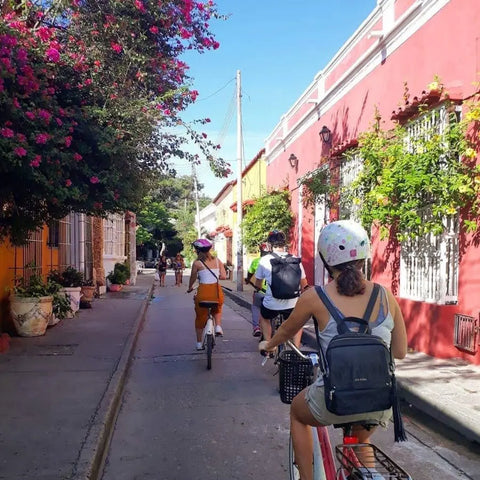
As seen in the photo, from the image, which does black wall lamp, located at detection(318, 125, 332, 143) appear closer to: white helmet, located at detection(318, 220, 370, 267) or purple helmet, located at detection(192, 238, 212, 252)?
purple helmet, located at detection(192, 238, 212, 252)

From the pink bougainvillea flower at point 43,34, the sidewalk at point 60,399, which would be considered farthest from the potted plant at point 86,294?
the pink bougainvillea flower at point 43,34

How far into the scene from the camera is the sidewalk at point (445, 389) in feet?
15.5

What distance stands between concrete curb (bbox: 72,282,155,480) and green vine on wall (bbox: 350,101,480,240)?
4.23m

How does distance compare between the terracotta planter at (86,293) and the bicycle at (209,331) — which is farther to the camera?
the terracotta planter at (86,293)

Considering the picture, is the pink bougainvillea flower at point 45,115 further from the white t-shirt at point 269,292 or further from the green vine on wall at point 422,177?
the green vine on wall at point 422,177

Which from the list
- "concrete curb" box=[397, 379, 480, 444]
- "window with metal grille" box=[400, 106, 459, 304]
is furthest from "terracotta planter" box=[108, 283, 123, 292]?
"concrete curb" box=[397, 379, 480, 444]

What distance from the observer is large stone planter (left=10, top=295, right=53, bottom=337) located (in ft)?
28.0

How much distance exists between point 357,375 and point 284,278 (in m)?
3.86

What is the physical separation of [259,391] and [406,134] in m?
4.28

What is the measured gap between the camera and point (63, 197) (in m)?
5.95

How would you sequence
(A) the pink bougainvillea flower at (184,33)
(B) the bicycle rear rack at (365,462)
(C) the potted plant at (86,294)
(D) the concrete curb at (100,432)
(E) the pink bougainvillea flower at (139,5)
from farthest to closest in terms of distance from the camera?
1. (C) the potted plant at (86,294)
2. (A) the pink bougainvillea flower at (184,33)
3. (E) the pink bougainvillea flower at (139,5)
4. (D) the concrete curb at (100,432)
5. (B) the bicycle rear rack at (365,462)

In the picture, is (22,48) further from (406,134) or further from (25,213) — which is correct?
(406,134)

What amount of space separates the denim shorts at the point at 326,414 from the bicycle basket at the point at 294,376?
430 mm

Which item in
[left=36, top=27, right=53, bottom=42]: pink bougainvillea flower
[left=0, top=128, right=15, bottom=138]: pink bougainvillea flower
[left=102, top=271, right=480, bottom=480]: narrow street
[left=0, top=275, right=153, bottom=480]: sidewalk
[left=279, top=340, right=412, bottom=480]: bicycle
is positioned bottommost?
[left=102, top=271, right=480, bottom=480]: narrow street
